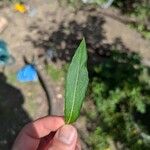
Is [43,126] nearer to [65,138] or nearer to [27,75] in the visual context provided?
[65,138]

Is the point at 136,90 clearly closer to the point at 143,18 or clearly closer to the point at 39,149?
the point at 143,18

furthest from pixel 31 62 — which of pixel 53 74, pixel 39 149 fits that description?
pixel 39 149

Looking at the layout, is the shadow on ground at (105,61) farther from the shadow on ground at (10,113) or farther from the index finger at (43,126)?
the index finger at (43,126)

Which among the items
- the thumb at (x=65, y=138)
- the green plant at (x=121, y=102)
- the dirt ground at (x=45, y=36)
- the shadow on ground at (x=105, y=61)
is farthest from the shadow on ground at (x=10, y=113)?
the thumb at (x=65, y=138)

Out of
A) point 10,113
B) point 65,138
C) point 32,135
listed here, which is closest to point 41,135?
point 32,135

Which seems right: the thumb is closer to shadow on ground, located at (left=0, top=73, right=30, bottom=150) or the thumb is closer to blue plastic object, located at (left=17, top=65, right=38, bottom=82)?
shadow on ground, located at (left=0, top=73, right=30, bottom=150)
